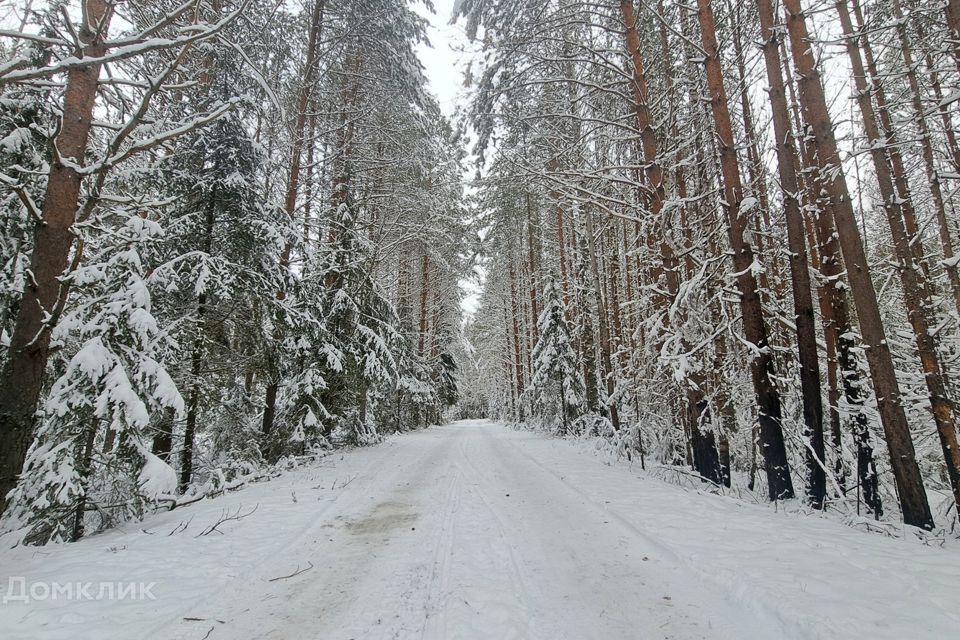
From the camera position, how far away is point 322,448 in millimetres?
11609

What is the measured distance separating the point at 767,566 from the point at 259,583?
4110mm

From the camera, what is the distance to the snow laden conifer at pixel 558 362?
19.1 m

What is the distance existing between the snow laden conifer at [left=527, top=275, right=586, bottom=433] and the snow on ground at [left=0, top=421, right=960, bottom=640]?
13.5 metres

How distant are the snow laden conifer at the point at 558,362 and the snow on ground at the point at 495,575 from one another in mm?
13488

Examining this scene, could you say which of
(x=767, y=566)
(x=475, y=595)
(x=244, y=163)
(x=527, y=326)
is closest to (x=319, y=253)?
(x=244, y=163)

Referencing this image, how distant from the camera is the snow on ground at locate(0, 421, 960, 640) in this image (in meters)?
2.61

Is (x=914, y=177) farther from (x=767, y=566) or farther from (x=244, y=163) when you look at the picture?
(x=244, y=163)

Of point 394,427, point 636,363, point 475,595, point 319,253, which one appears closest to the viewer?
point 475,595

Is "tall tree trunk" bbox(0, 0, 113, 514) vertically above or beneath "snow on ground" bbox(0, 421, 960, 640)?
above

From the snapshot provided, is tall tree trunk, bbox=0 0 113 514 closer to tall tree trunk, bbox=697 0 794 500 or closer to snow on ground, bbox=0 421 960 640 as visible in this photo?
snow on ground, bbox=0 421 960 640

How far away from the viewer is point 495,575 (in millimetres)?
3398

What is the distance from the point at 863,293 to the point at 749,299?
1.32 meters

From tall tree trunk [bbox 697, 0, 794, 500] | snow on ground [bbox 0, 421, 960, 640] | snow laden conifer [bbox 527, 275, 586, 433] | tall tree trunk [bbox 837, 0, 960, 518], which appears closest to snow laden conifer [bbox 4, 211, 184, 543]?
snow on ground [bbox 0, 421, 960, 640]

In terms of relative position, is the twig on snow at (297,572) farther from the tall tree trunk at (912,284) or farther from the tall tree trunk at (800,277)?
the tall tree trunk at (912,284)
